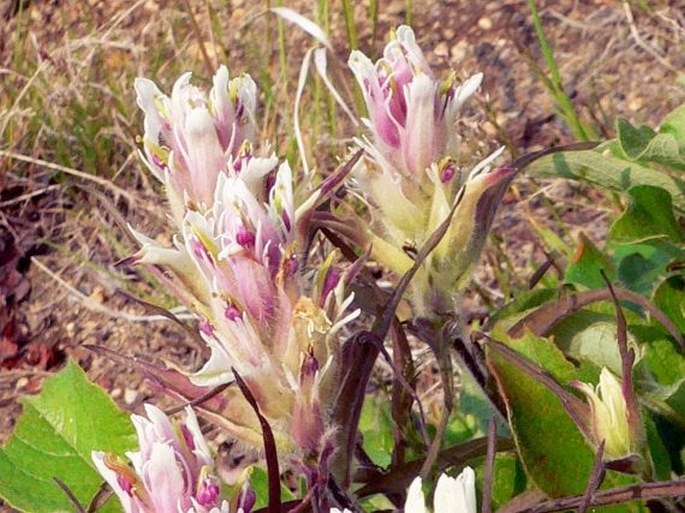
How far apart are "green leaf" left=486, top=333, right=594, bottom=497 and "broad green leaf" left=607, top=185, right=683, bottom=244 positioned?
11.9 inches

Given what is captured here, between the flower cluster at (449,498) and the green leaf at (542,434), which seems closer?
the flower cluster at (449,498)

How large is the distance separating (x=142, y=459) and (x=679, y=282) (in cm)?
66

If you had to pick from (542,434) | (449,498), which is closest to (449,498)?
(449,498)

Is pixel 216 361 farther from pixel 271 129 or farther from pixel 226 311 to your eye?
pixel 271 129

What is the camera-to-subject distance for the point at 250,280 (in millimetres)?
700

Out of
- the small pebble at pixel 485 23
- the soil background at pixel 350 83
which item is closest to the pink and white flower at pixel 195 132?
the soil background at pixel 350 83

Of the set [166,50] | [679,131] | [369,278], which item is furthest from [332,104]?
[369,278]

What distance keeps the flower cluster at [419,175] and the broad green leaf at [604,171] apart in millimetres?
230

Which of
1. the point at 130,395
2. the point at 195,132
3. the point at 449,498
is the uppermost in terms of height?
the point at 195,132

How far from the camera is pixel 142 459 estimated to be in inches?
26.2

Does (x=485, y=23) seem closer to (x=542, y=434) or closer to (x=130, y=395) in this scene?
(x=130, y=395)

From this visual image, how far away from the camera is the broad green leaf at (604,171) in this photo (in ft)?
→ 3.48

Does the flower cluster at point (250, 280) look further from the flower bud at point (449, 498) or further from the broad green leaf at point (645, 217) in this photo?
the broad green leaf at point (645, 217)

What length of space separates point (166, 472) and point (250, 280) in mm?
127
